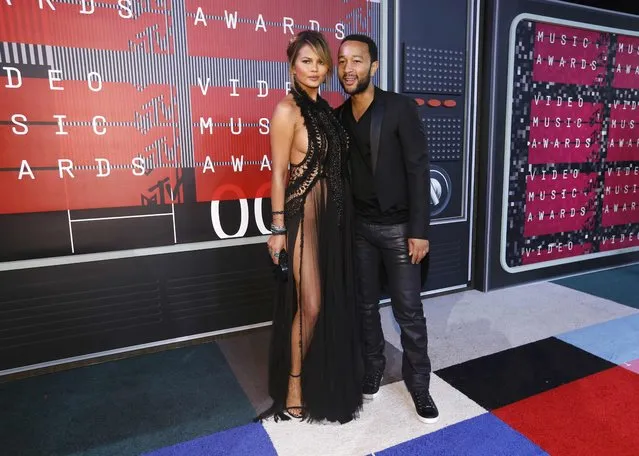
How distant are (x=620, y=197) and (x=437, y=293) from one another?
2065mm

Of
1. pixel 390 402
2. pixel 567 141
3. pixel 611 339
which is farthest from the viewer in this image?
pixel 567 141

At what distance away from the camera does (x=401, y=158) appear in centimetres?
189

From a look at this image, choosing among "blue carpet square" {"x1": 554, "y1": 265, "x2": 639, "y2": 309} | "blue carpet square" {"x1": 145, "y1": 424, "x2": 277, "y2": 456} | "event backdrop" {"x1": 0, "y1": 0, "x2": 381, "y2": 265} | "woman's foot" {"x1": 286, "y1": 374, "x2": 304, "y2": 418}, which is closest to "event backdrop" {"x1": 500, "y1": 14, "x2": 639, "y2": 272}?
"blue carpet square" {"x1": 554, "y1": 265, "x2": 639, "y2": 309}

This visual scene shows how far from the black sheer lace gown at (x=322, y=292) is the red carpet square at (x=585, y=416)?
714 millimetres

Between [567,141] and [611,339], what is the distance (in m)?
1.74

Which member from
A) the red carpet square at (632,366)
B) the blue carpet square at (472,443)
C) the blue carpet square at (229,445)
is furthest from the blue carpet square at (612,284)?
the blue carpet square at (229,445)

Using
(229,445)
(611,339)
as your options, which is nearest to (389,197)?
(229,445)

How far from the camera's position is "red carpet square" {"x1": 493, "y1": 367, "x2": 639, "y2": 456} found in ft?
5.85

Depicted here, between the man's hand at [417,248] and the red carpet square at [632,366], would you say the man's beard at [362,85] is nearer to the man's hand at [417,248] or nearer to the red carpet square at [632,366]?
the man's hand at [417,248]

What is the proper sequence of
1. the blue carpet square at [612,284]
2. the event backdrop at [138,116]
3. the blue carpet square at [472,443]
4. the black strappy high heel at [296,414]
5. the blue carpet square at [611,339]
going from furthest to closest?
the blue carpet square at [612,284], the blue carpet square at [611,339], the event backdrop at [138,116], the black strappy high heel at [296,414], the blue carpet square at [472,443]

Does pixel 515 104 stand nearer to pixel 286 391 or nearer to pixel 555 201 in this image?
pixel 555 201

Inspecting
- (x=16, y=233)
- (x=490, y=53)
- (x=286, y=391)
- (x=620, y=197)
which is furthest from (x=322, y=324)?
(x=620, y=197)

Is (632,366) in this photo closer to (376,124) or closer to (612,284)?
(612,284)

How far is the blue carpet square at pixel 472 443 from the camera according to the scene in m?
1.76
